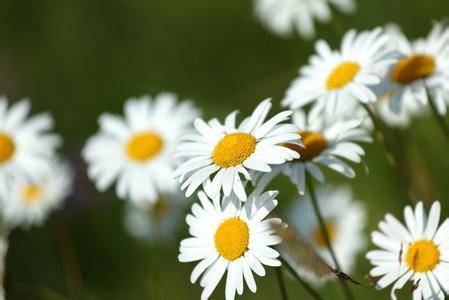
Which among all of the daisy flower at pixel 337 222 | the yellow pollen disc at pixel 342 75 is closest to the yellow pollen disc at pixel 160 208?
the daisy flower at pixel 337 222

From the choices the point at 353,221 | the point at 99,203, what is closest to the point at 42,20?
the point at 99,203

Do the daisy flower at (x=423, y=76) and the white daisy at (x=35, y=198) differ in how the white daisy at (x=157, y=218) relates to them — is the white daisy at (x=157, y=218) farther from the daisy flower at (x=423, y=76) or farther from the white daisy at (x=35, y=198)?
the daisy flower at (x=423, y=76)

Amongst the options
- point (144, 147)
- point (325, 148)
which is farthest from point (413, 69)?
point (144, 147)

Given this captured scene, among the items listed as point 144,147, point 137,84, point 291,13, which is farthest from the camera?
point 137,84

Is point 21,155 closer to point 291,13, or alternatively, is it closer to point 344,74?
point 344,74

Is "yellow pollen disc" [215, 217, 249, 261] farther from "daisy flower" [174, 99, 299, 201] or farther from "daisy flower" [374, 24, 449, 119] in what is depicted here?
"daisy flower" [374, 24, 449, 119]

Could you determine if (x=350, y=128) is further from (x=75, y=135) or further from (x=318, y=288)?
(x=75, y=135)

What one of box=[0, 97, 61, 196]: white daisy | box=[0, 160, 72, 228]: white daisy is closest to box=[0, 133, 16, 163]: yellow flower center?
box=[0, 97, 61, 196]: white daisy
